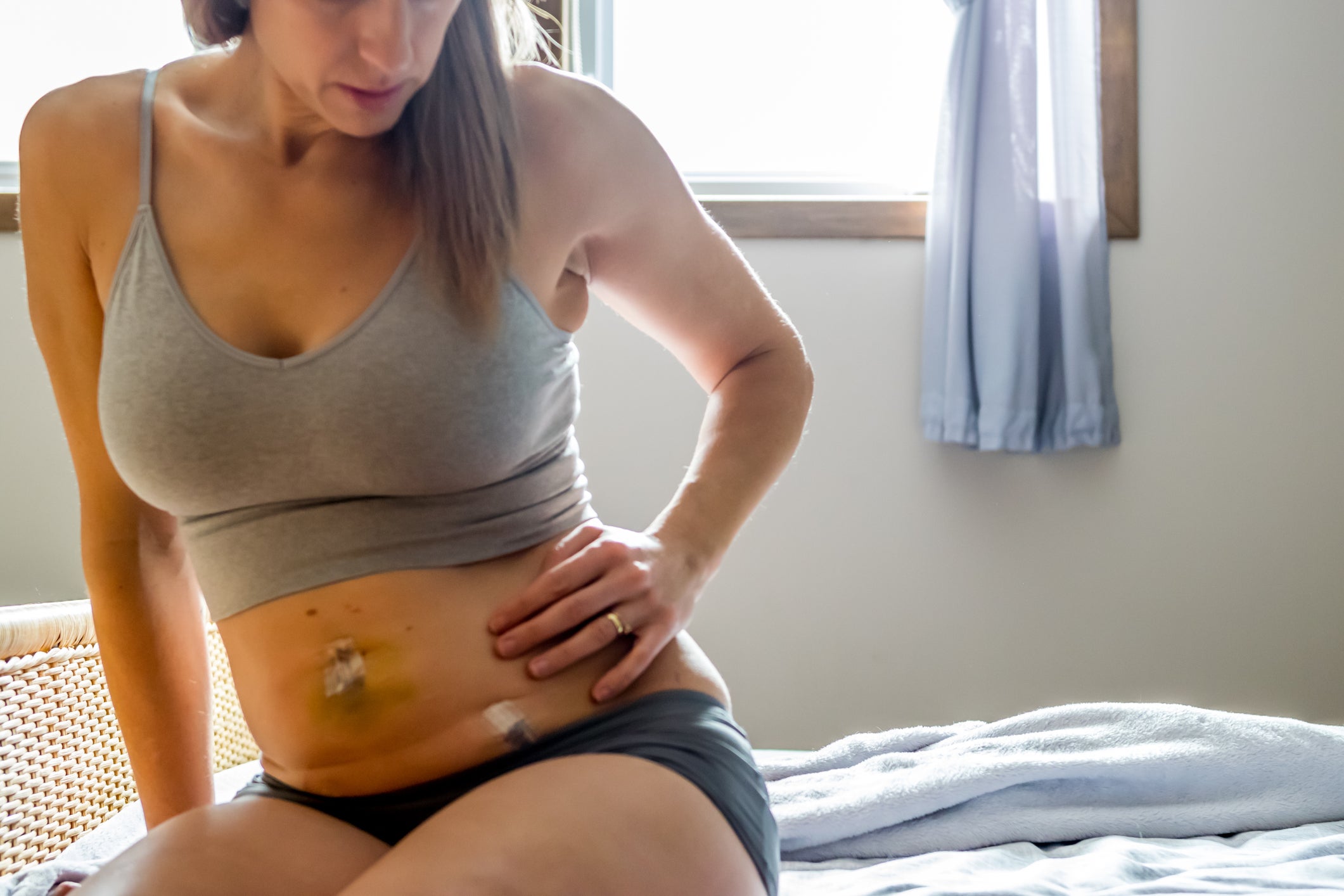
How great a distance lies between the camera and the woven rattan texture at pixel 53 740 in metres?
1.03

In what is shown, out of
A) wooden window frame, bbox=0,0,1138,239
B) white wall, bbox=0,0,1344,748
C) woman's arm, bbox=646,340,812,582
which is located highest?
wooden window frame, bbox=0,0,1138,239

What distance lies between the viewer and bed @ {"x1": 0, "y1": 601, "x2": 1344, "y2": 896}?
874 mm

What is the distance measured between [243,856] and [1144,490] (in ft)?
6.10

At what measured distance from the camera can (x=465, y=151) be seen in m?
0.78

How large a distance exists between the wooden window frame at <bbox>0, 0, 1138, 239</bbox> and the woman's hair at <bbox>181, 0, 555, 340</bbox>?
4.39 feet

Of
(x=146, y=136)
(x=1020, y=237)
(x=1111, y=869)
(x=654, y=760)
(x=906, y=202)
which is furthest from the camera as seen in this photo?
(x=906, y=202)

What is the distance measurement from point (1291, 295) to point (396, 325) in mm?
1946

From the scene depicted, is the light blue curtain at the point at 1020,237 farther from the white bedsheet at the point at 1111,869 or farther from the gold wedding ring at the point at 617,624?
the gold wedding ring at the point at 617,624

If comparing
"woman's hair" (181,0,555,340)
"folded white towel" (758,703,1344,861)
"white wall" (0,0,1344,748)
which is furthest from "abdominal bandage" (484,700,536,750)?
"white wall" (0,0,1344,748)

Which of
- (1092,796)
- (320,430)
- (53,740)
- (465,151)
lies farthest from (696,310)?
(53,740)

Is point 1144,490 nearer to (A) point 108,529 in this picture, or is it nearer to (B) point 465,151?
(B) point 465,151

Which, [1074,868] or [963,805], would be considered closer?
[1074,868]

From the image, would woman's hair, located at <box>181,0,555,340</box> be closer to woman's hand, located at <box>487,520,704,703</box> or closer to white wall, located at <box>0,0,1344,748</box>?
woman's hand, located at <box>487,520,704,703</box>

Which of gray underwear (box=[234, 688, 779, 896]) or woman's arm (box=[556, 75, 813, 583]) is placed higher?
woman's arm (box=[556, 75, 813, 583])
